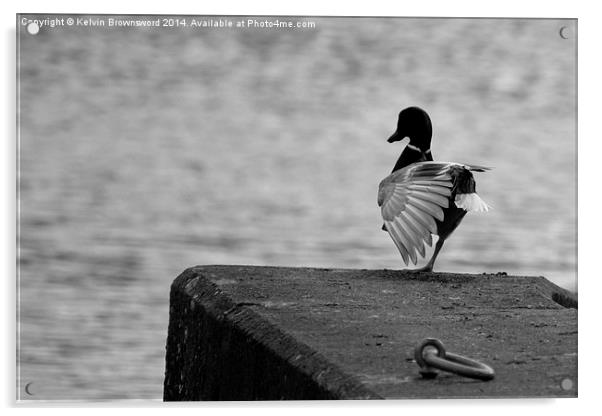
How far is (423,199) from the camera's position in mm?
4891

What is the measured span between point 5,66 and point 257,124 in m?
1.15

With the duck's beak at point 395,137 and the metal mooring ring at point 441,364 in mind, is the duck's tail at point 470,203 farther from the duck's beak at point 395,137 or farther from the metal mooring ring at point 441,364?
the metal mooring ring at point 441,364

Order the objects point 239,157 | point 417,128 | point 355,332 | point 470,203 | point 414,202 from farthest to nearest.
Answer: point 417,128
point 239,157
point 470,203
point 414,202
point 355,332

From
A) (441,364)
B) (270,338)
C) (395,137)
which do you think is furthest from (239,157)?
(441,364)

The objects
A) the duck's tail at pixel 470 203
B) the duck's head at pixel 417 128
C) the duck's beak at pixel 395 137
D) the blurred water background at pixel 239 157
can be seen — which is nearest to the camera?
the blurred water background at pixel 239 157

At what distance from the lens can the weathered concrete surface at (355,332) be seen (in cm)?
375

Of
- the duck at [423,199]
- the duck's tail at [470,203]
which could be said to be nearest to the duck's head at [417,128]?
the duck at [423,199]

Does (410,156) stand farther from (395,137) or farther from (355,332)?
(355,332)

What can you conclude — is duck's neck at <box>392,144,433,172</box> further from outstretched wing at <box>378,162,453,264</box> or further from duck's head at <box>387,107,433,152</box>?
outstretched wing at <box>378,162,453,264</box>

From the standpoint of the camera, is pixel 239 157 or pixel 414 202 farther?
pixel 239 157

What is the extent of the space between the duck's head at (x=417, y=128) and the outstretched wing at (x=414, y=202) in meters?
0.29

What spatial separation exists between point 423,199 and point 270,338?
3.50ft

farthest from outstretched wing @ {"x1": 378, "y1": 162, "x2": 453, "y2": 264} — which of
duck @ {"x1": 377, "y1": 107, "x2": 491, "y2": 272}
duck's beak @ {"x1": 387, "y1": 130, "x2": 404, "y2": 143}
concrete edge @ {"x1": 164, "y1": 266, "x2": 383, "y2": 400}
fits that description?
concrete edge @ {"x1": 164, "y1": 266, "x2": 383, "y2": 400}

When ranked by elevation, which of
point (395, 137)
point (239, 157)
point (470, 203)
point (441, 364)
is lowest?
point (441, 364)
